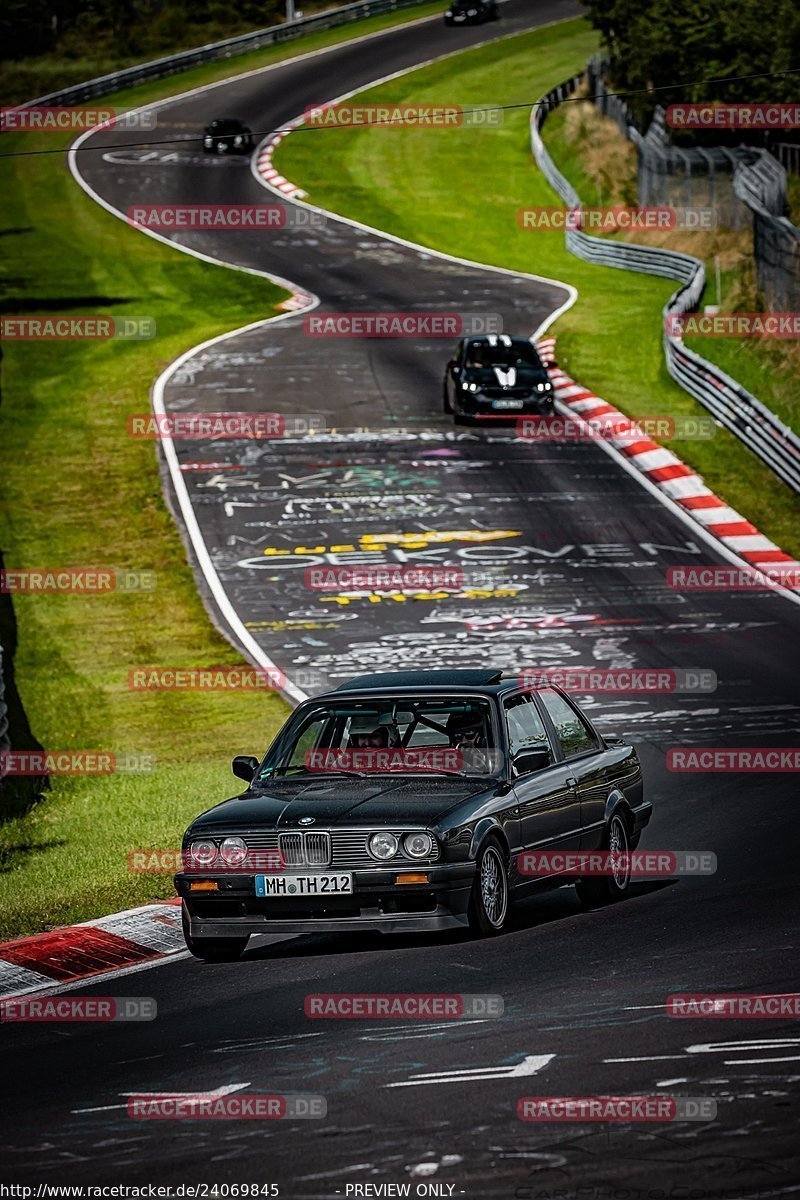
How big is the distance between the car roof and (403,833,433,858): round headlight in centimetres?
146

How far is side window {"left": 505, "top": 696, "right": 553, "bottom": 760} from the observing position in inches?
443

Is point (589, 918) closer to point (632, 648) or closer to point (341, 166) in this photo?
point (632, 648)

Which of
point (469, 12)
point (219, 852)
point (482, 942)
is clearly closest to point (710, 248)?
point (482, 942)

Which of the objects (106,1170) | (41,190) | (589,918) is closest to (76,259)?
(41,190)

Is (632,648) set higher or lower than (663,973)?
lower

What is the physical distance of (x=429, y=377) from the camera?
39.8 meters

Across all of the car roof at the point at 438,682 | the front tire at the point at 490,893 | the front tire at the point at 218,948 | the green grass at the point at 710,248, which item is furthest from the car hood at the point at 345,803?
the green grass at the point at 710,248

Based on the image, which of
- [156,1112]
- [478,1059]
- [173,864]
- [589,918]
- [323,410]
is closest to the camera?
[156,1112]

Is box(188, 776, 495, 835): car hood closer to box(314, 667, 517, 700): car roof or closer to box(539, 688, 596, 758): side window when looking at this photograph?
box(314, 667, 517, 700): car roof

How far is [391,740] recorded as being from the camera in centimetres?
Answer: 1116

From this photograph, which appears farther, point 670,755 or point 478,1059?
point 670,755

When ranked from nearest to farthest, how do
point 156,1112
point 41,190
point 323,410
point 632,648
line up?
point 156,1112 < point 632,648 < point 323,410 < point 41,190

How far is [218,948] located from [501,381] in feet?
82.4

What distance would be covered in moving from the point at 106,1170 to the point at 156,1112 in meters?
0.69
